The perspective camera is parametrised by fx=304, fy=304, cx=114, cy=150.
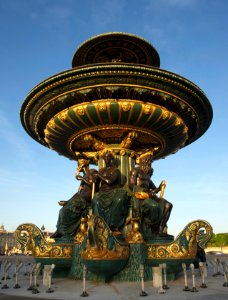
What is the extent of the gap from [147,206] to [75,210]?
9.04 feet

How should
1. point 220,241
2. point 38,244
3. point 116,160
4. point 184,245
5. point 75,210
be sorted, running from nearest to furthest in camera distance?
point 184,245 → point 38,244 → point 75,210 → point 116,160 → point 220,241

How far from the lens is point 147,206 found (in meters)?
10.3

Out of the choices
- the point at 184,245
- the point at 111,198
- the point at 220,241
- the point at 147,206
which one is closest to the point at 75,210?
the point at 111,198

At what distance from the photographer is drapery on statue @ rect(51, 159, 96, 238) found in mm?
11234

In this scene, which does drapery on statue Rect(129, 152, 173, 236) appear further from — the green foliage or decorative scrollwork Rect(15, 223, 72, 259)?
the green foliage

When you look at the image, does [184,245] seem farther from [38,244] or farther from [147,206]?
[38,244]

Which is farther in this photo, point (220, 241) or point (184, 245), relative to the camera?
point (220, 241)

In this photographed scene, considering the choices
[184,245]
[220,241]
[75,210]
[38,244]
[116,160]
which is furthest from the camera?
[220,241]

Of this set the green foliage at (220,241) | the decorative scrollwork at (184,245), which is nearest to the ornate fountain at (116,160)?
the decorative scrollwork at (184,245)

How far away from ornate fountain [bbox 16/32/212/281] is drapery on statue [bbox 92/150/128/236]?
0.11 feet

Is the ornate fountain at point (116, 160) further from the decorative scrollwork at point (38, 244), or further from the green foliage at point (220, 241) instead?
the green foliage at point (220, 241)

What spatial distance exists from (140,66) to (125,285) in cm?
675

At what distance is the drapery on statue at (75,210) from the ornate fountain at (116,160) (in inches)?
1.4

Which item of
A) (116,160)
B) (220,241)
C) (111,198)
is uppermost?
(116,160)
